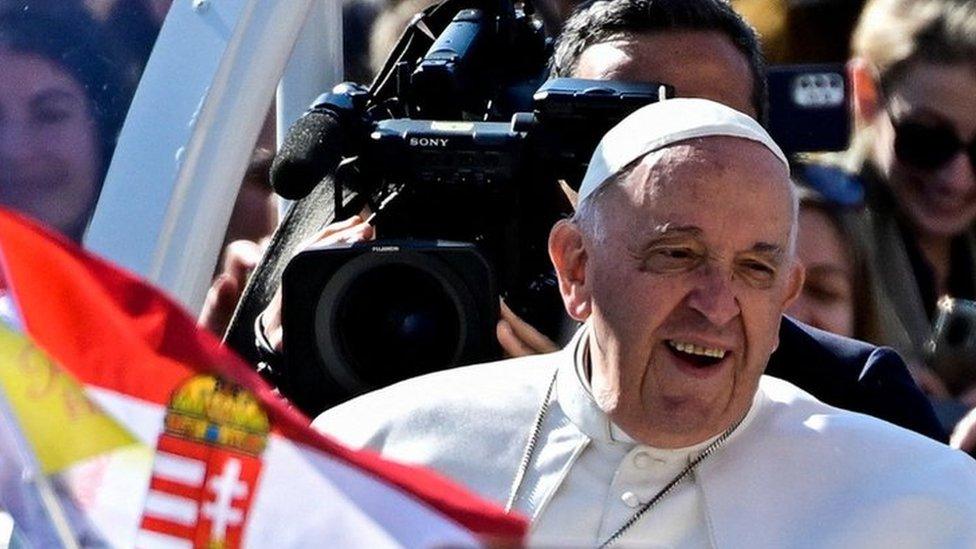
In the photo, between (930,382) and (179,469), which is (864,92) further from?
(179,469)

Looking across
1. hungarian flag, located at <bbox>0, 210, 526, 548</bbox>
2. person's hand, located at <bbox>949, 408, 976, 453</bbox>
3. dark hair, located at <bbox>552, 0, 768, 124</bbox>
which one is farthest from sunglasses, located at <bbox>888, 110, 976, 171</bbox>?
hungarian flag, located at <bbox>0, 210, 526, 548</bbox>

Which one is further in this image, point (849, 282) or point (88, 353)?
point (849, 282)

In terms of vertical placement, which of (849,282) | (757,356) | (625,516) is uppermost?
(757,356)

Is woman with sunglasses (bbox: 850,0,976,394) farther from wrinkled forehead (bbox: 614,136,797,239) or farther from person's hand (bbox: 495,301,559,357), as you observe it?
wrinkled forehead (bbox: 614,136,797,239)

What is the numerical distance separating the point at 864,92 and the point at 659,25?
859 mm

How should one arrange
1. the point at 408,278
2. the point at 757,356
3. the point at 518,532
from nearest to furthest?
the point at 518,532 < the point at 757,356 < the point at 408,278

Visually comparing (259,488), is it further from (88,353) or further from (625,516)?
(625,516)

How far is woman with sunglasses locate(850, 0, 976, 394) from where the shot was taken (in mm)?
4840

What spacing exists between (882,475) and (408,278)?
72 cm

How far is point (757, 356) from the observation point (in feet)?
11.3

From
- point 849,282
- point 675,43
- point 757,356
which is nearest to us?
point 757,356

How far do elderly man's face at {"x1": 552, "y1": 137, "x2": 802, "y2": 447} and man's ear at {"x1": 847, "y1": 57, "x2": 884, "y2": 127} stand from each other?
1.43 meters

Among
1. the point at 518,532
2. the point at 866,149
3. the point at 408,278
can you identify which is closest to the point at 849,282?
the point at 866,149

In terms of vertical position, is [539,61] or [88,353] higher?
[88,353]
